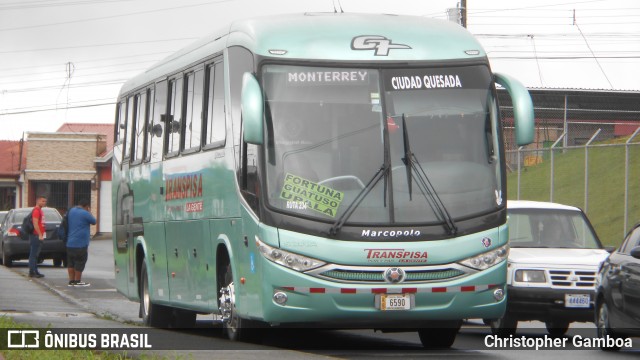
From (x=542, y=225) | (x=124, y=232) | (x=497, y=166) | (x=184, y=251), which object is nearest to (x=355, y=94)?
(x=497, y=166)

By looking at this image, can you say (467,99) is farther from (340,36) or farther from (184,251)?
(184,251)

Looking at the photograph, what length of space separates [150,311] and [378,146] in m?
6.57

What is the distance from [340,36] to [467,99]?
4.54 ft

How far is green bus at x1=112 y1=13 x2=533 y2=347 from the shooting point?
12039mm

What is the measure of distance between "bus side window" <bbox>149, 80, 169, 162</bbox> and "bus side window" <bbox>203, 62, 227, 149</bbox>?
2332 mm

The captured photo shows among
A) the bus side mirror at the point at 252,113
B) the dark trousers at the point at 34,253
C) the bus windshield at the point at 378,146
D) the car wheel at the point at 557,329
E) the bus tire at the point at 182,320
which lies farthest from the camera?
the dark trousers at the point at 34,253

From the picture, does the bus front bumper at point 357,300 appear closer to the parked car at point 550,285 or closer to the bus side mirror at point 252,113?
the bus side mirror at point 252,113

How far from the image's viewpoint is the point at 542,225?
57.0 feet

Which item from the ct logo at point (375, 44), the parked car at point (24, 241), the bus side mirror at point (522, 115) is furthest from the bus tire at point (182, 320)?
the parked car at point (24, 241)

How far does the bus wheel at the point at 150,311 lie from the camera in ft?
58.4

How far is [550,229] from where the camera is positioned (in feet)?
56.8

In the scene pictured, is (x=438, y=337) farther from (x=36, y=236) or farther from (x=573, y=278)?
(x=36, y=236)

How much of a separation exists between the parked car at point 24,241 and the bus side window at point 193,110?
20.7 metres

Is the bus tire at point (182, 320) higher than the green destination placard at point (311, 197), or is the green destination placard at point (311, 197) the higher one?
the green destination placard at point (311, 197)
